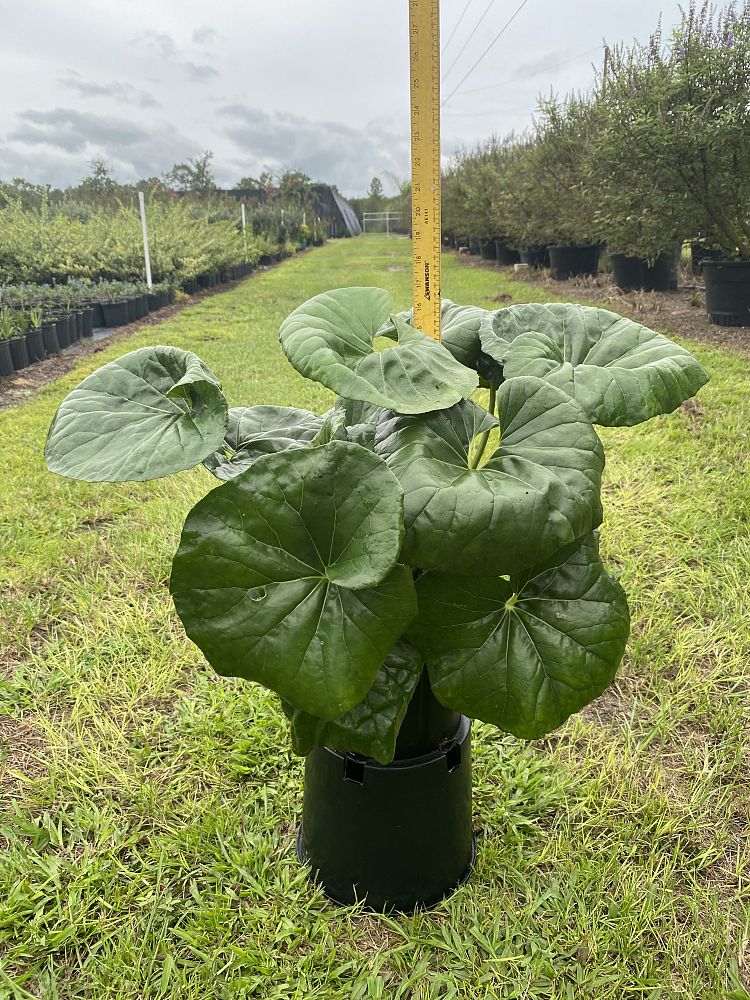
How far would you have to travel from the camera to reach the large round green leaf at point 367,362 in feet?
3.10

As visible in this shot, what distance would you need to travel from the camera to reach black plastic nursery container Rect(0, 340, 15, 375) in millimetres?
5094

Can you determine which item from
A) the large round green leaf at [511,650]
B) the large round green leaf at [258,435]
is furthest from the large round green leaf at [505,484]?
the large round green leaf at [258,435]

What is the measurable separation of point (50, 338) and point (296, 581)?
19.3 ft

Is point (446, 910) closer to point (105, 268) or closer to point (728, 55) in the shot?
point (728, 55)

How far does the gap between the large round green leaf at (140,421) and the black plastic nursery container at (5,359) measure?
15.1 feet

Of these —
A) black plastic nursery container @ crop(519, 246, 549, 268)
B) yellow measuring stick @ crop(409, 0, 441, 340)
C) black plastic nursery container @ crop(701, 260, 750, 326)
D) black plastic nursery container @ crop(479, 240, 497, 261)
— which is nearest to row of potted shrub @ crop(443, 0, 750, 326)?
black plastic nursery container @ crop(701, 260, 750, 326)

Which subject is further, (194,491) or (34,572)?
(194,491)

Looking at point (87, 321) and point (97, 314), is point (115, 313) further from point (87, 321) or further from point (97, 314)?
point (87, 321)

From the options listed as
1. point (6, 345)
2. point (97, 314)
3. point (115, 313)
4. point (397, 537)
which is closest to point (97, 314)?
point (97, 314)

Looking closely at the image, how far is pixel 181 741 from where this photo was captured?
5.59ft

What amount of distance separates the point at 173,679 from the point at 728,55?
6.07 m

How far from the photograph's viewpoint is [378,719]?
1.01 meters

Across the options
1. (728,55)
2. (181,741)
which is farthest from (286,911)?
(728,55)

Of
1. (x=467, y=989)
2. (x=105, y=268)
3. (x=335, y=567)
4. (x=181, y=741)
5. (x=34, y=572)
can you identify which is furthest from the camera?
(x=105, y=268)
